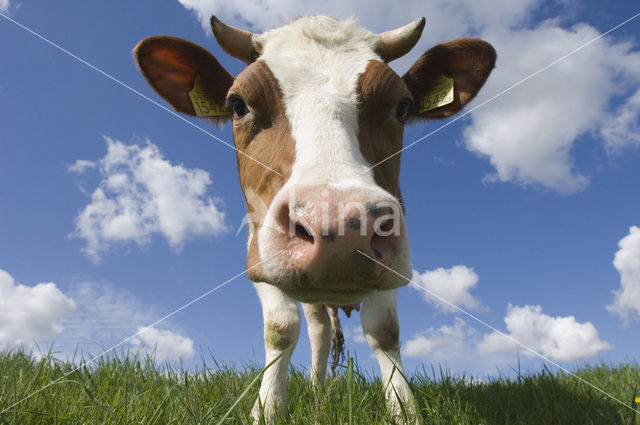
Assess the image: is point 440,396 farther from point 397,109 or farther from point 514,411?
point 397,109

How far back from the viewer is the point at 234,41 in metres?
4.34

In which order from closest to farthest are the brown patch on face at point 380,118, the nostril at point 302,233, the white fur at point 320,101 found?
1. the nostril at point 302,233
2. the white fur at point 320,101
3. the brown patch on face at point 380,118

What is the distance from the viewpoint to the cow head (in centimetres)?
228

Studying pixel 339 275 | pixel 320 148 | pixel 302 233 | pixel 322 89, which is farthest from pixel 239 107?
pixel 339 275

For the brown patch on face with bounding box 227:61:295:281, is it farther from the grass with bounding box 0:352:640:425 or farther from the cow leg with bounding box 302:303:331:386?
the cow leg with bounding box 302:303:331:386

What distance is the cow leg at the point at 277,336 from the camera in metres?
3.59


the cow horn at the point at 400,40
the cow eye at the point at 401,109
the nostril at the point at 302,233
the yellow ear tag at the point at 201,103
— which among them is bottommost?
the nostril at the point at 302,233

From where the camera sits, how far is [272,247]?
2479 millimetres

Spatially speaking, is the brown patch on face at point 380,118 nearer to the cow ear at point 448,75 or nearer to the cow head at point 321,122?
the cow head at point 321,122

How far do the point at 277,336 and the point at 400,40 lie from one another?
8.65 ft

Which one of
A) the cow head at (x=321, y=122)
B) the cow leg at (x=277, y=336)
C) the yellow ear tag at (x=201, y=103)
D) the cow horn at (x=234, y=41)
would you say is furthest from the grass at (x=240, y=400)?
the cow horn at (x=234, y=41)

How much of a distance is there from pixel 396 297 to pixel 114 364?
96.8 inches

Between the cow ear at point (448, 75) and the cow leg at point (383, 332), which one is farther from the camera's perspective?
the cow ear at point (448, 75)

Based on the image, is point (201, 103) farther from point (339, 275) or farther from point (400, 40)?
point (339, 275)
